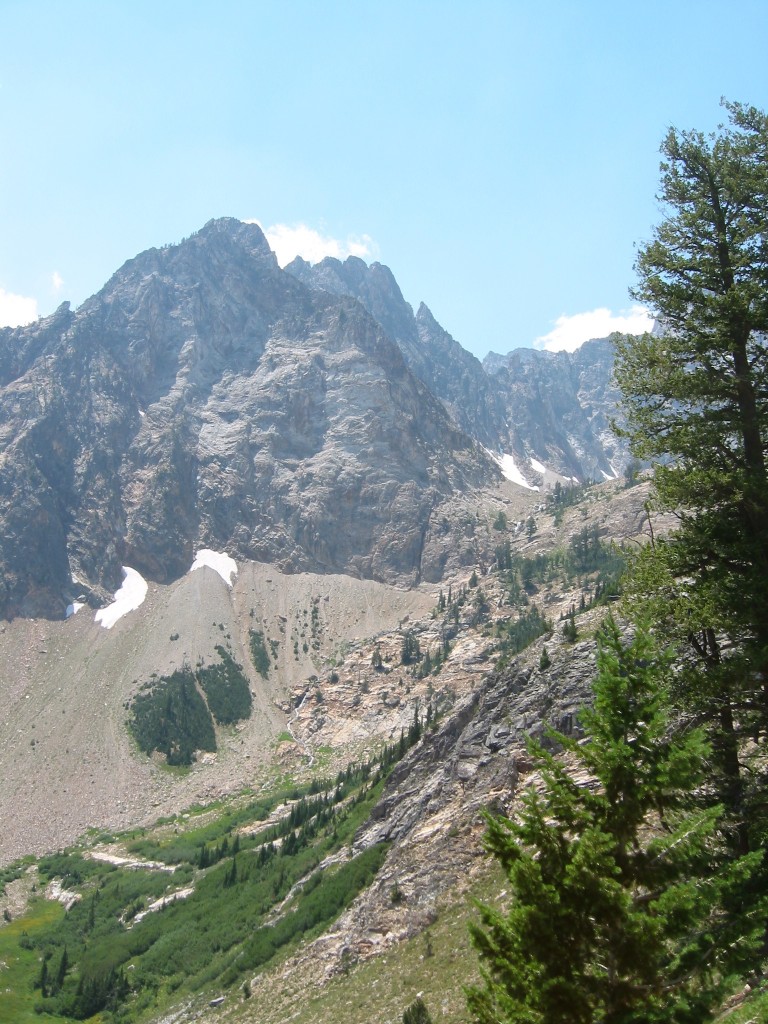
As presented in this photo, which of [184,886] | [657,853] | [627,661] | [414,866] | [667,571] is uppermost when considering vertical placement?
[667,571]

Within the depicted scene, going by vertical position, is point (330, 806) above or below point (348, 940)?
below

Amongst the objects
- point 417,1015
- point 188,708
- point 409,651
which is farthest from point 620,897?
point 409,651

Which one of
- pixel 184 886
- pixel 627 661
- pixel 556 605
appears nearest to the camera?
pixel 627 661

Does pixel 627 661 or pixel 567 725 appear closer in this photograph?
pixel 627 661

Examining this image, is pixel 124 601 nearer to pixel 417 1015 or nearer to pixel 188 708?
pixel 188 708

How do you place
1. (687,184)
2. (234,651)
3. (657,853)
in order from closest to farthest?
(657,853), (687,184), (234,651)

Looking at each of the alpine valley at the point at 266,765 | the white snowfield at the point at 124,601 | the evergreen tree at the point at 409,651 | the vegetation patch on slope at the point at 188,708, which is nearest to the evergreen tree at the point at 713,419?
the alpine valley at the point at 266,765

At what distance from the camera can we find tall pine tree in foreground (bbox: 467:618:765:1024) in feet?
31.6

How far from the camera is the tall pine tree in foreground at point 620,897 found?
963 centimetres

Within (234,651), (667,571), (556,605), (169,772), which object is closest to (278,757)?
(169,772)

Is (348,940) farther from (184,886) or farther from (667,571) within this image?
(184,886)

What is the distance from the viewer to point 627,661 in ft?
37.3

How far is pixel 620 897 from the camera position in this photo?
31.8 feet

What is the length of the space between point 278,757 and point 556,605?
62410mm
